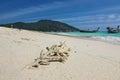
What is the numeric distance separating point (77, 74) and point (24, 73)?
166 cm

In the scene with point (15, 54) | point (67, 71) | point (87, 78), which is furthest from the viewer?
point (15, 54)

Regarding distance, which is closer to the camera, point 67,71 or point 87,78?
point 87,78

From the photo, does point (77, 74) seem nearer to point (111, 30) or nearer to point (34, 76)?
point (34, 76)

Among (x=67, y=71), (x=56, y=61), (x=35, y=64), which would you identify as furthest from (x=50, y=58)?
(x=67, y=71)

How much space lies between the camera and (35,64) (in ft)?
24.7

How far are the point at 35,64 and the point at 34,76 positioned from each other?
109 cm

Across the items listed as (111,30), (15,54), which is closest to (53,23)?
(111,30)

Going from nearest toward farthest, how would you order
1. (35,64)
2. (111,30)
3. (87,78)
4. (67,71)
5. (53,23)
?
(87,78), (67,71), (35,64), (111,30), (53,23)

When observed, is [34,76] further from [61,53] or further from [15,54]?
[15,54]

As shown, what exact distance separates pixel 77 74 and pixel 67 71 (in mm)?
446

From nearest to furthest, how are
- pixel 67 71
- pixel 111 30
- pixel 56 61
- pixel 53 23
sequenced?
pixel 67 71 < pixel 56 61 < pixel 111 30 < pixel 53 23

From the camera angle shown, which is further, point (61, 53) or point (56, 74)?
point (61, 53)

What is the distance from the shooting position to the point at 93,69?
289 inches

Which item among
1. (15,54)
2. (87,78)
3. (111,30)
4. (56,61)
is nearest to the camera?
(87,78)
